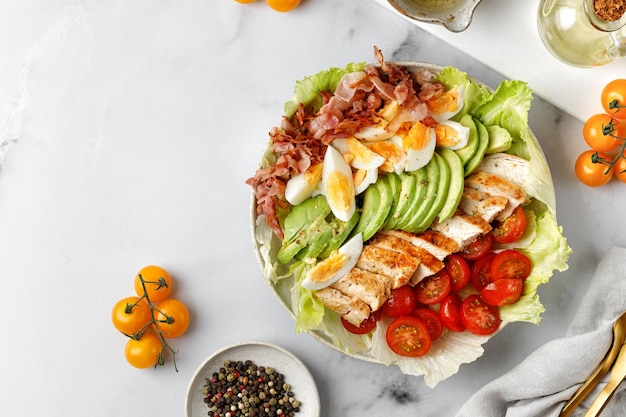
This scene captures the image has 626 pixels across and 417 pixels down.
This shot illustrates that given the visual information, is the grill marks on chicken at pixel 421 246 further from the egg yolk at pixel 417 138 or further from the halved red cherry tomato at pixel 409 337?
the egg yolk at pixel 417 138

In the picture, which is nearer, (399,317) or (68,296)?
(399,317)

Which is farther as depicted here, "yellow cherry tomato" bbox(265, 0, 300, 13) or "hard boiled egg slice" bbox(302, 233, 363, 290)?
"yellow cherry tomato" bbox(265, 0, 300, 13)

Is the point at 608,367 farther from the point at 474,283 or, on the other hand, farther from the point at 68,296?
the point at 68,296

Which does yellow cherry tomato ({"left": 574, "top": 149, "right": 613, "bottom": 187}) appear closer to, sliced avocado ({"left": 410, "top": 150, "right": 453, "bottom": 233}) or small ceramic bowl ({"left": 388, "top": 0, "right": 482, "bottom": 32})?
sliced avocado ({"left": 410, "top": 150, "right": 453, "bottom": 233})

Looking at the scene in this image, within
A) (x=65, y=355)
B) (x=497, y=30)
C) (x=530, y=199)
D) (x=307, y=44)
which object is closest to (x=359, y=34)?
(x=307, y=44)

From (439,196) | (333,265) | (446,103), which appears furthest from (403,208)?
(446,103)

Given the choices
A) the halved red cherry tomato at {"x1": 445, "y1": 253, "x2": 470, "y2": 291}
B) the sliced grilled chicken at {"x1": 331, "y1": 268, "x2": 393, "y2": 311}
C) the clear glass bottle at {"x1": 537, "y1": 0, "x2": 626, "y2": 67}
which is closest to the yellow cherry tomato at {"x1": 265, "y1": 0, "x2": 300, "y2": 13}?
the clear glass bottle at {"x1": 537, "y1": 0, "x2": 626, "y2": 67}

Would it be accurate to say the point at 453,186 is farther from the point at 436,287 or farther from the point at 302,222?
the point at 302,222
